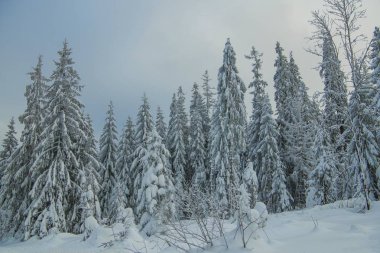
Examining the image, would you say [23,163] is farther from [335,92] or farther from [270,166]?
[335,92]

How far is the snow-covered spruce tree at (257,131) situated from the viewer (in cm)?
3381

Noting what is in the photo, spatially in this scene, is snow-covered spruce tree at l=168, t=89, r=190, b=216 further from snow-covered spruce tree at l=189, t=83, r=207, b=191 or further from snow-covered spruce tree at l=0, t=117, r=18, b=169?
snow-covered spruce tree at l=0, t=117, r=18, b=169

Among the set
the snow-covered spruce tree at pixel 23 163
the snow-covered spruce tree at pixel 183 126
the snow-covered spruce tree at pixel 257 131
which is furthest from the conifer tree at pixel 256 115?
the snow-covered spruce tree at pixel 23 163

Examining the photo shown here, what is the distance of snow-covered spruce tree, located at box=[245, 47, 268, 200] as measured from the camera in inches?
1331

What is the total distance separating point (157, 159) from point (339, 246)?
20.1m

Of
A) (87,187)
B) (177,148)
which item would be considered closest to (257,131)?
(177,148)

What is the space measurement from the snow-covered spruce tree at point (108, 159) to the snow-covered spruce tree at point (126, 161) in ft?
2.03

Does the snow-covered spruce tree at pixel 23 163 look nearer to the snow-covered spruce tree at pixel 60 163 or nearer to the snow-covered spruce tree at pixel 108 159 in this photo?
the snow-covered spruce tree at pixel 60 163

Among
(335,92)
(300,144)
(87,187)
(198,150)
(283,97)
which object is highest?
(283,97)

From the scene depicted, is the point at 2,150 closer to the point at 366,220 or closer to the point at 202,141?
the point at 202,141

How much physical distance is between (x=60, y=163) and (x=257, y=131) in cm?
1931

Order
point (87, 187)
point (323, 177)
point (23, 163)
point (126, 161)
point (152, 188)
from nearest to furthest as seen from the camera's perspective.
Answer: point (87, 187) < point (152, 188) < point (323, 177) < point (23, 163) < point (126, 161)

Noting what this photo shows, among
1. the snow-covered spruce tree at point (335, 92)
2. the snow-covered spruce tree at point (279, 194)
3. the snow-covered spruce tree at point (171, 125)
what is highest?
the snow-covered spruce tree at point (171, 125)

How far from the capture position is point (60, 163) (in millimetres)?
25000
